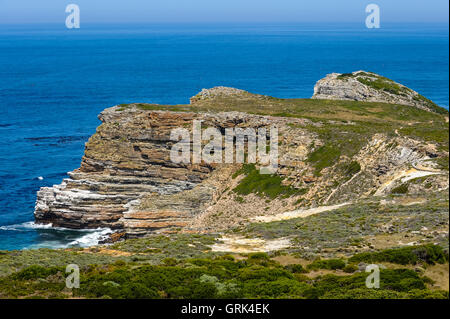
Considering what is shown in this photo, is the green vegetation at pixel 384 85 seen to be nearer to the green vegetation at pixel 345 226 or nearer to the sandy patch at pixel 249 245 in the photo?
the green vegetation at pixel 345 226

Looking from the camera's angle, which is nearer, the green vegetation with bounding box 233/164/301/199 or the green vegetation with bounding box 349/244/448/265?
the green vegetation with bounding box 349/244/448/265

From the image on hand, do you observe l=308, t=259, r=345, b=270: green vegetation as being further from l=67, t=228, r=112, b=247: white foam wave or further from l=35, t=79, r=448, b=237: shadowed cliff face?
l=67, t=228, r=112, b=247: white foam wave

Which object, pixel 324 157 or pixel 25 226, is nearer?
pixel 324 157

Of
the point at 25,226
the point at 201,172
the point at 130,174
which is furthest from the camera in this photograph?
the point at 130,174

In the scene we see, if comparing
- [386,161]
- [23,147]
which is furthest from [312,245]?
[23,147]

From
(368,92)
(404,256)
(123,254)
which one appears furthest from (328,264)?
(368,92)

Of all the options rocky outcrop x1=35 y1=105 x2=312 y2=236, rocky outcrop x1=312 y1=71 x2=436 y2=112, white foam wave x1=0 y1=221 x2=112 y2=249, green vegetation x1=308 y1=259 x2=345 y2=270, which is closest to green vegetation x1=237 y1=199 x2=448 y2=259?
green vegetation x1=308 y1=259 x2=345 y2=270

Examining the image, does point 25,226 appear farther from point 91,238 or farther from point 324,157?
point 324,157
